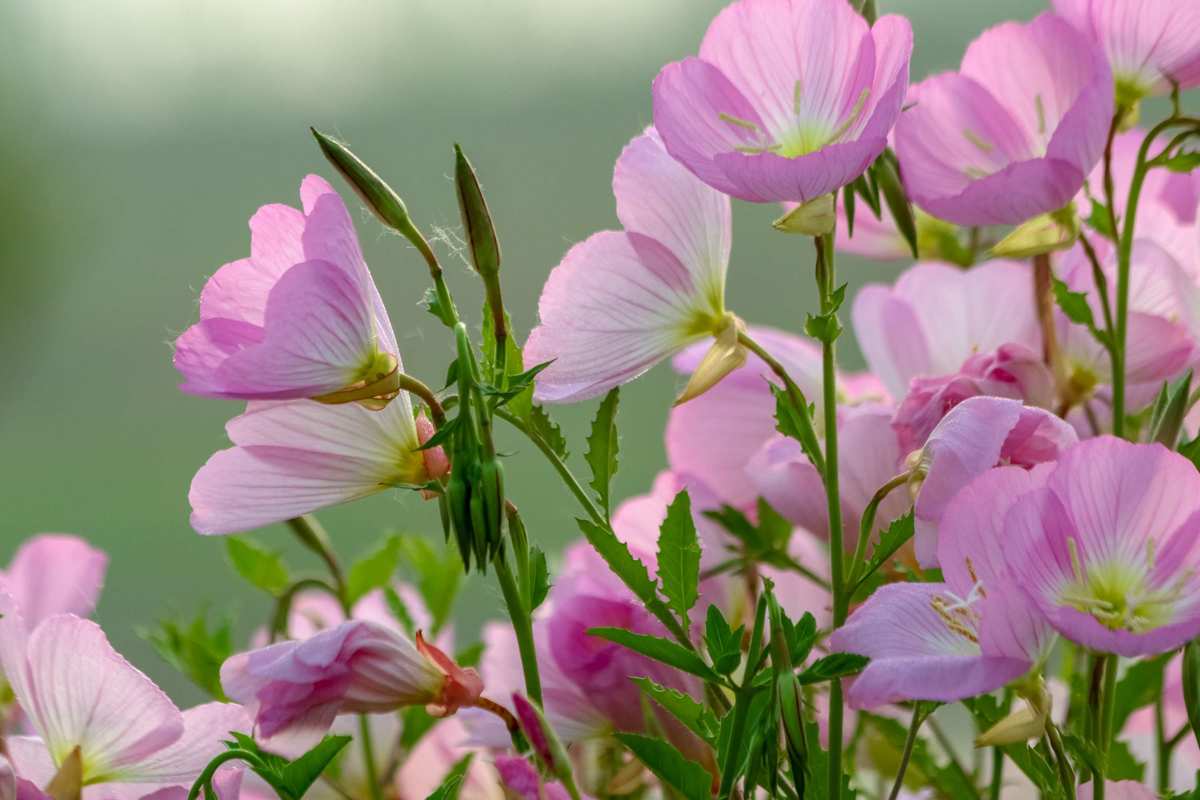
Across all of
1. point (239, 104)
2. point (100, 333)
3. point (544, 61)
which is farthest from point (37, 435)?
point (544, 61)

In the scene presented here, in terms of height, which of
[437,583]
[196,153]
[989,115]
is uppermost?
[196,153]

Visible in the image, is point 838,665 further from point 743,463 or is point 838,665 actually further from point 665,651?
point 743,463

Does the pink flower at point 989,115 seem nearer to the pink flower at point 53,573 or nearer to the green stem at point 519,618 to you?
the green stem at point 519,618

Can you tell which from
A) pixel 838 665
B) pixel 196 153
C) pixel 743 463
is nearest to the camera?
pixel 838 665

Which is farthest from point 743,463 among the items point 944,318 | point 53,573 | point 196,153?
point 196,153

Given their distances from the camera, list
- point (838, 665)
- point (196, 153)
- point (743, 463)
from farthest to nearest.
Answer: point (196, 153), point (743, 463), point (838, 665)

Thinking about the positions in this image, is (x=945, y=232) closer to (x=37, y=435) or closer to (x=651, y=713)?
(x=651, y=713)

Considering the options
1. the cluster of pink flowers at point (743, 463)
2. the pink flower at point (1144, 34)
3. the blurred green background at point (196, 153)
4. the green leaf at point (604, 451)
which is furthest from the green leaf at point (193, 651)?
the blurred green background at point (196, 153)
